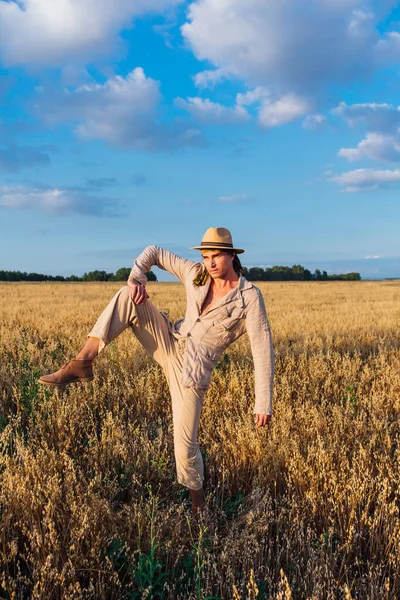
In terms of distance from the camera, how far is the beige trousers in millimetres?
3566

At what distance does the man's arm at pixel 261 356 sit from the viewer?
3.59 metres

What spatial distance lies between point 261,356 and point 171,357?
826 millimetres

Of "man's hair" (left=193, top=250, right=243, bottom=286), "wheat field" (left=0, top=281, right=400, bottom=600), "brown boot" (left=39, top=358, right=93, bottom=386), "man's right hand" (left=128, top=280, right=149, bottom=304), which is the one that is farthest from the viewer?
"brown boot" (left=39, top=358, right=93, bottom=386)

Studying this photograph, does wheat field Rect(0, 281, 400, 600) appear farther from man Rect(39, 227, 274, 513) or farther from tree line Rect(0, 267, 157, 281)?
tree line Rect(0, 267, 157, 281)

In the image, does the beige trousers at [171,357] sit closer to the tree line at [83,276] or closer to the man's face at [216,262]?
the man's face at [216,262]

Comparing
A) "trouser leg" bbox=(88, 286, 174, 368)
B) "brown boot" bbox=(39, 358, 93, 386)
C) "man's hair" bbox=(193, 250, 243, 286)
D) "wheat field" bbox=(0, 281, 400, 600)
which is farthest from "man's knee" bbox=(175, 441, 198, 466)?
"man's hair" bbox=(193, 250, 243, 286)

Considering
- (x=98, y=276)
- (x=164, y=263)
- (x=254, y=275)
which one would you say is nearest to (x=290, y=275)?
(x=254, y=275)

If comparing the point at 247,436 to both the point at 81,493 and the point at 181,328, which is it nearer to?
the point at 181,328

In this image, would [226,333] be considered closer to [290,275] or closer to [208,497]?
[208,497]

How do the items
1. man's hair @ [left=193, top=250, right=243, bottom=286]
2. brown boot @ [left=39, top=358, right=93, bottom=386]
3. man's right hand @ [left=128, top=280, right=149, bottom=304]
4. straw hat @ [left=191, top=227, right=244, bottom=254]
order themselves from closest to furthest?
straw hat @ [left=191, top=227, right=244, bottom=254] → man's right hand @ [left=128, top=280, right=149, bottom=304] → man's hair @ [left=193, top=250, right=243, bottom=286] → brown boot @ [left=39, top=358, right=93, bottom=386]

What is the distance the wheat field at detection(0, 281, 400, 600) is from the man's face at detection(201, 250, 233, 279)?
168 cm

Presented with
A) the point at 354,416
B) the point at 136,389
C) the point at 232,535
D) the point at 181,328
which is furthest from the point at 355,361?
the point at 232,535

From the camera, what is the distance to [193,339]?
380 cm

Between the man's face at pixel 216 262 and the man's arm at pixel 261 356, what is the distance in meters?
0.35
